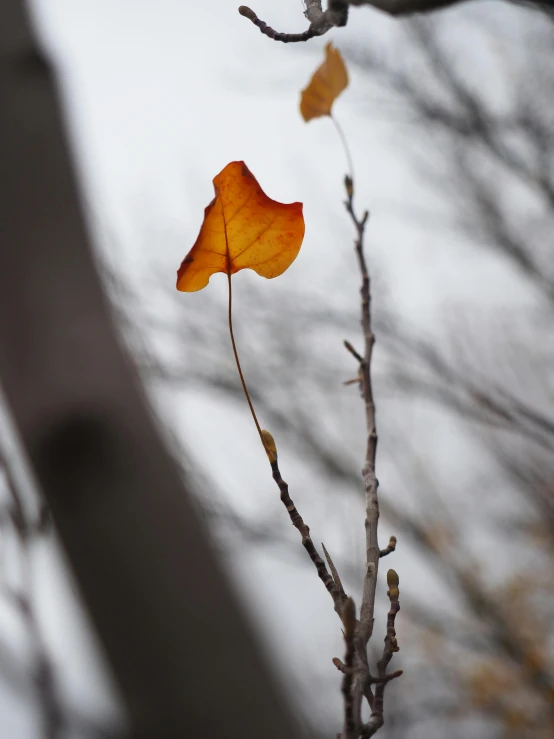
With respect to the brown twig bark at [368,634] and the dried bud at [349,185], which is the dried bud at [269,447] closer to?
the brown twig bark at [368,634]

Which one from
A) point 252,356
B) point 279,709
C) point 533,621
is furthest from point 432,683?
point 279,709

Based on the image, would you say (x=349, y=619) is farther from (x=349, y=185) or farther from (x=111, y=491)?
(x=349, y=185)

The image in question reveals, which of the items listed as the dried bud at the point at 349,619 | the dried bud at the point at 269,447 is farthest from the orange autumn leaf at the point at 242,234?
the dried bud at the point at 349,619

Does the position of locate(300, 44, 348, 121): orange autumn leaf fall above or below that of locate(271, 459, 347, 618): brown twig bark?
above

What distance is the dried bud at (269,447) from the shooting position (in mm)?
359

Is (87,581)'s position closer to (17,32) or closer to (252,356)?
(17,32)

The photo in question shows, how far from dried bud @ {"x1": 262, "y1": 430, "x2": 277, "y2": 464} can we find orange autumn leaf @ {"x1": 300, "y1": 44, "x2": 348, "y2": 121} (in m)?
0.34

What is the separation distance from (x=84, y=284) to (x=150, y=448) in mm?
178

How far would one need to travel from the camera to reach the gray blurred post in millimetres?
421

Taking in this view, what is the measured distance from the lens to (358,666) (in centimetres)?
28

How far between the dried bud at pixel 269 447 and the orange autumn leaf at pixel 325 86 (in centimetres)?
34

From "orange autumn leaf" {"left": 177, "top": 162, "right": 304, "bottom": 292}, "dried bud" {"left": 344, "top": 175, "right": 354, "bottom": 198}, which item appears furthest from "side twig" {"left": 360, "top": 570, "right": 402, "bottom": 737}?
"dried bud" {"left": 344, "top": 175, "right": 354, "bottom": 198}

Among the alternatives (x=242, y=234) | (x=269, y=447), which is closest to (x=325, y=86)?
(x=242, y=234)

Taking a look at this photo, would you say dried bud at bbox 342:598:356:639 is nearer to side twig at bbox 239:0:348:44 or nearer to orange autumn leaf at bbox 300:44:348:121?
side twig at bbox 239:0:348:44
